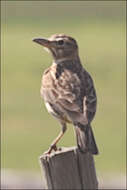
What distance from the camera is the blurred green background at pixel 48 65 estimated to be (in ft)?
63.7

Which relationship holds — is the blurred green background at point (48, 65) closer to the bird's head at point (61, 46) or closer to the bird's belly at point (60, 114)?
the bird's head at point (61, 46)

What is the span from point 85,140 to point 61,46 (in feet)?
7.41

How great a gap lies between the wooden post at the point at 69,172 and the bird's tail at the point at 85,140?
0.19m

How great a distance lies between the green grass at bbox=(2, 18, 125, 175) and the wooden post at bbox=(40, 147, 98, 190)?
395 inches

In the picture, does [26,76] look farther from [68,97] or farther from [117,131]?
[68,97]

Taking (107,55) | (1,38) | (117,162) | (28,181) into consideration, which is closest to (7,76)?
(107,55)

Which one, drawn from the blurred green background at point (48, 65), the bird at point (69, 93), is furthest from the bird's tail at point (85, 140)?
the blurred green background at point (48, 65)

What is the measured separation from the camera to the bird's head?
9.96 m

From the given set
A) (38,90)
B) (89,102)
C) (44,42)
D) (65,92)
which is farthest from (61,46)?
(38,90)

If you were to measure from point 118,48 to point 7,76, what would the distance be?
19.7ft

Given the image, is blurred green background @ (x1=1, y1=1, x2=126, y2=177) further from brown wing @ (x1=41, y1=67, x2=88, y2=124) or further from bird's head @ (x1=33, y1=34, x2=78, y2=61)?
brown wing @ (x1=41, y1=67, x2=88, y2=124)

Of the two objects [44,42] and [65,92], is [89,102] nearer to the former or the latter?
[65,92]

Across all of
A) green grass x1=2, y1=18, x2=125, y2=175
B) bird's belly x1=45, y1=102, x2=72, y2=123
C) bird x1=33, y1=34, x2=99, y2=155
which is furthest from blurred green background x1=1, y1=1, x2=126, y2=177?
bird's belly x1=45, y1=102, x2=72, y2=123

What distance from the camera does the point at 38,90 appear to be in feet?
85.8
